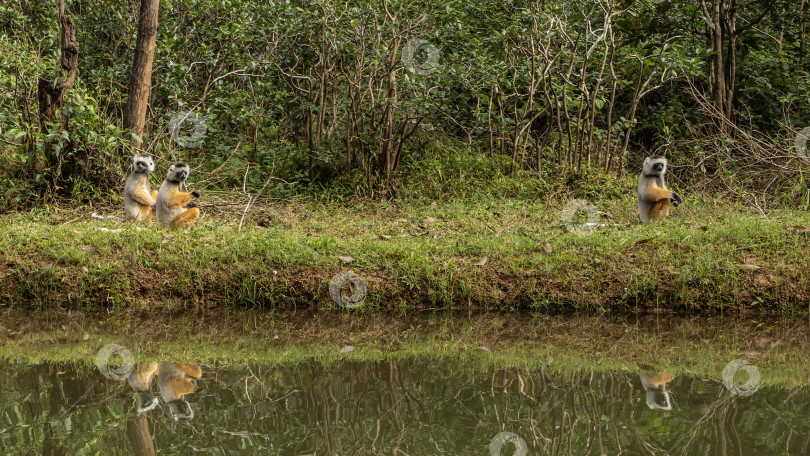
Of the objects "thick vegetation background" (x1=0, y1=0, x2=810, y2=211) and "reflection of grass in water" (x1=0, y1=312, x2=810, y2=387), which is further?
A: "thick vegetation background" (x1=0, y1=0, x2=810, y2=211)

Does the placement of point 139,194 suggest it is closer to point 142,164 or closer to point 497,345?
point 142,164

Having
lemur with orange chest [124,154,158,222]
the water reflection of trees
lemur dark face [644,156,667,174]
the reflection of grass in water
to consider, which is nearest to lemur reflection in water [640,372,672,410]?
the water reflection of trees

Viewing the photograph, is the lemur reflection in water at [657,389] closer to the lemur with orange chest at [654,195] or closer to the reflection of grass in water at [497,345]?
the reflection of grass in water at [497,345]

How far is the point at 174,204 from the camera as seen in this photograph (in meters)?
7.84

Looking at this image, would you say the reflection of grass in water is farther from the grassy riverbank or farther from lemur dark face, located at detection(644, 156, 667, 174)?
lemur dark face, located at detection(644, 156, 667, 174)

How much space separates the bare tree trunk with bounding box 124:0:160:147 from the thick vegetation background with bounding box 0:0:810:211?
0.23 metres

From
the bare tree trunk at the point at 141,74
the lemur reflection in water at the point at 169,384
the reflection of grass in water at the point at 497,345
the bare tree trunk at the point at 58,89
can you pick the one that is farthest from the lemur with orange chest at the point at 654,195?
the bare tree trunk at the point at 58,89

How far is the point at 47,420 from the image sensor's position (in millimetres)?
3873

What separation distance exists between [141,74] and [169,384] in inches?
243

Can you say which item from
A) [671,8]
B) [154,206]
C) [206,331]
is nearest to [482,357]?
[206,331]

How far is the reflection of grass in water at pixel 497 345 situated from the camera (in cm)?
513

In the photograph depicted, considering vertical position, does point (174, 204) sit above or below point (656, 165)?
below

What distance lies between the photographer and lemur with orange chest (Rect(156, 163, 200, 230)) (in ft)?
25.7

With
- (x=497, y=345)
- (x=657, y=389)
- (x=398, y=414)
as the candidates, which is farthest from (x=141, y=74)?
(x=657, y=389)
